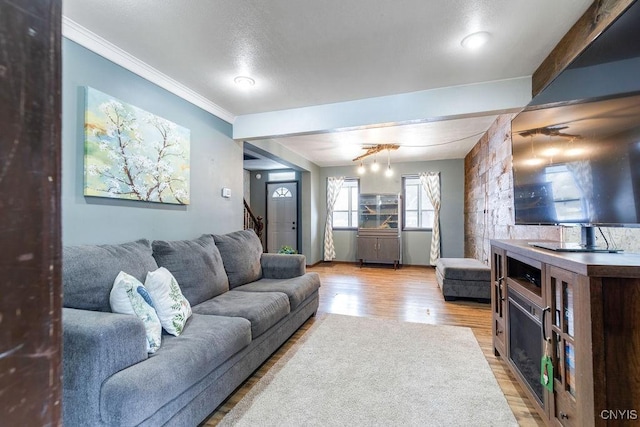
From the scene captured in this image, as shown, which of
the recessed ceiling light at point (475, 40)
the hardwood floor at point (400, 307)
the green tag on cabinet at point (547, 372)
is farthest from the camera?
the recessed ceiling light at point (475, 40)

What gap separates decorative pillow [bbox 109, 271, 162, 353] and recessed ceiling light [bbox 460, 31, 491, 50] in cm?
266

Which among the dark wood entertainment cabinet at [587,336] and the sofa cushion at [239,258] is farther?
the sofa cushion at [239,258]

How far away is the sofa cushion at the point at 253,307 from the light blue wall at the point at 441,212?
179 inches

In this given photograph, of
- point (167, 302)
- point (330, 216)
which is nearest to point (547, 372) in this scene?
point (167, 302)

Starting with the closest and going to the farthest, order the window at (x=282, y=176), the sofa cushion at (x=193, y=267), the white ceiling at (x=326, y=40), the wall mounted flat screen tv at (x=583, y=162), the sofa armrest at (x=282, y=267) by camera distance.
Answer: the wall mounted flat screen tv at (x=583, y=162) → the white ceiling at (x=326, y=40) → the sofa cushion at (x=193, y=267) → the sofa armrest at (x=282, y=267) → the window at (x=282, y=176)

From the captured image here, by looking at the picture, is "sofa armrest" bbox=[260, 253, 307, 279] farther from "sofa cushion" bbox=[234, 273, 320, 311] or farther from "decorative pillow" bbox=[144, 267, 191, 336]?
"decorative pillow" bbox=[144, 267, 191, 336]

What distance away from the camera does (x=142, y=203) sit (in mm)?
2400

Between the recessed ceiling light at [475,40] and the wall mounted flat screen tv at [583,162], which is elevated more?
the recessed ceiling light at [475,40]

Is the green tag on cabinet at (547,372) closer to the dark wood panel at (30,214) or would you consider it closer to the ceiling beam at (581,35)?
the ceiling beam at (581,35)

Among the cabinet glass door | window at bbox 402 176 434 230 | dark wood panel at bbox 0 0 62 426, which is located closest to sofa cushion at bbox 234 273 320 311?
the cabinet glass door

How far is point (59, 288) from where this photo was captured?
0.35 m

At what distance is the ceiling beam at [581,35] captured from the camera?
152 centimetres

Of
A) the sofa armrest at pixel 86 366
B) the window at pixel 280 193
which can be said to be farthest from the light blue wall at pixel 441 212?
the sofa armrest at pixel 86 366

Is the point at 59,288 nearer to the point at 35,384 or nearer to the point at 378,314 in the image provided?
the point at 35,384
